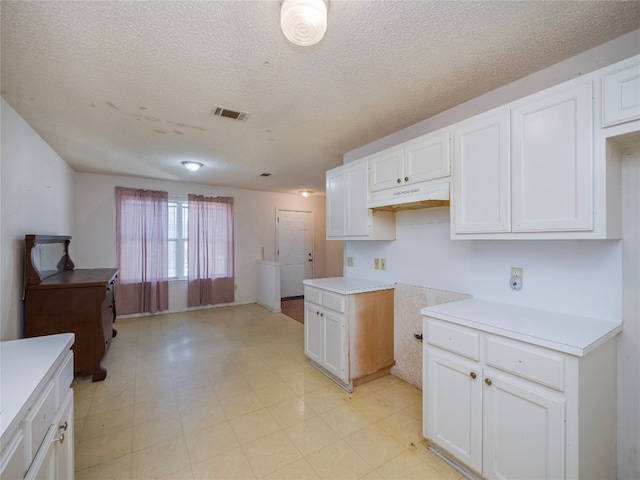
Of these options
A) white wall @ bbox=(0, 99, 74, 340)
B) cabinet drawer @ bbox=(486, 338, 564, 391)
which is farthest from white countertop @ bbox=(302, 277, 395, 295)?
white wall @ bbox=(0, 99, 74, 340)

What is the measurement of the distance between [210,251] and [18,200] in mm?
3061

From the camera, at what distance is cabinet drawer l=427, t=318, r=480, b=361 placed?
1561 millimetres

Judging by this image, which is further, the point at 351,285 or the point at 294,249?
the point at 294,249

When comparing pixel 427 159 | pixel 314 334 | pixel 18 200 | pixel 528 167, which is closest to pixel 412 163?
pixel 427 159

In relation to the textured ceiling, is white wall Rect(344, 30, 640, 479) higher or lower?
lower

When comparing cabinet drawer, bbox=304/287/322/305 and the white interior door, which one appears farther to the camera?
the white interior door

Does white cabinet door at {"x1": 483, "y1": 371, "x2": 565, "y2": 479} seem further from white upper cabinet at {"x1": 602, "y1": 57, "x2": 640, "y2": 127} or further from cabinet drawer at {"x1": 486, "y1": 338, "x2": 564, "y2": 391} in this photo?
white upper cabinet at {"x1": 602, "y1": 57, "x2": 640, "y2": 127}

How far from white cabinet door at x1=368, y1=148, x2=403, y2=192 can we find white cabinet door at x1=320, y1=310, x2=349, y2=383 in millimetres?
1227

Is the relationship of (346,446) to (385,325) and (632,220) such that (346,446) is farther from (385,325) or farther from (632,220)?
(632,220)

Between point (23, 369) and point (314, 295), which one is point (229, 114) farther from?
point (23, 369)

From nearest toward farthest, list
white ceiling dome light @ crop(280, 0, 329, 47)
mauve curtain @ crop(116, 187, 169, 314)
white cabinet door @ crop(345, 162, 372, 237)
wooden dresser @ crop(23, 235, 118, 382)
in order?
white ceiling dome light @ crop(280, 0, 329, 47) → wooden dresser @ crop(23, 235, 118, 382) → white cabinet door @ crop(345, 162, 372, 237) → mauve curtain @ crop(116, 187, 169, 314)

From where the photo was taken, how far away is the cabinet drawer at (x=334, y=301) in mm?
2529

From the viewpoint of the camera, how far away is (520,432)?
4.51ft

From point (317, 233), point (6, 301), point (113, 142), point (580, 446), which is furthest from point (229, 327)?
point (580, 446)
